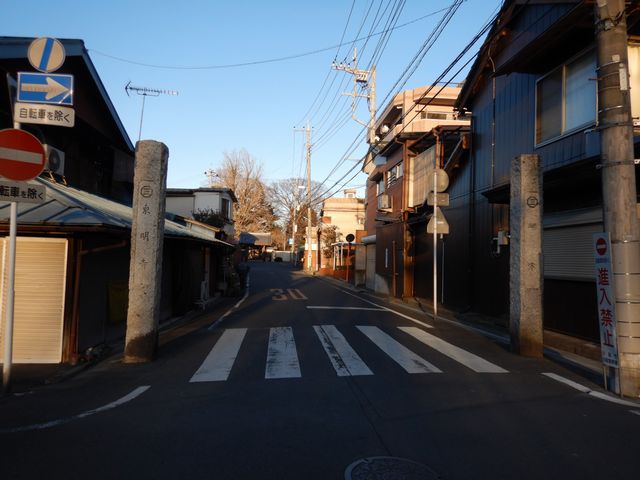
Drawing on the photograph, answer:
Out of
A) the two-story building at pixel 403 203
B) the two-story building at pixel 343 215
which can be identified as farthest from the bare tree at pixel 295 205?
the two-story building at pixel 403 203

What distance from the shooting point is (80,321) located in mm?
8961

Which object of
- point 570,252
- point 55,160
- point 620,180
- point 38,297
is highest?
point 55,160

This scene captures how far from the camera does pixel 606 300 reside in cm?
679

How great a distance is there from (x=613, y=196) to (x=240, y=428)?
569cm

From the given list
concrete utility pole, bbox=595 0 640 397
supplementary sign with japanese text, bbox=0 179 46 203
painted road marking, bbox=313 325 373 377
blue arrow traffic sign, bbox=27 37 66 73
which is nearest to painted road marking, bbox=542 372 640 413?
concrete utility pole, bbox=595 0 640 397

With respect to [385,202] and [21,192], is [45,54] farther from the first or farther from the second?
[385,202]

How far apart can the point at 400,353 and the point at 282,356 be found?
2.18 meters

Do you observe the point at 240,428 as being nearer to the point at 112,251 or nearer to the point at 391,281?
the point at 112,251

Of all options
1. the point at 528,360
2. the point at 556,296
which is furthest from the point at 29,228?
the point at 556,296

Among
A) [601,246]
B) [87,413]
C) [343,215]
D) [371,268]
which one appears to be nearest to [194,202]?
[371,268]

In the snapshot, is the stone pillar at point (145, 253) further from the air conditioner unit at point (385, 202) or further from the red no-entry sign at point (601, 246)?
the air conditioner unit at point (385, 202)

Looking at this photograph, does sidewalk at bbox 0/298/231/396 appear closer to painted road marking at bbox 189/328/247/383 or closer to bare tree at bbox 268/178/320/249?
painted road marking at bbox 189/328/247/383

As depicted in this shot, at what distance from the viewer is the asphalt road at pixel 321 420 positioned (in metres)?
4.25

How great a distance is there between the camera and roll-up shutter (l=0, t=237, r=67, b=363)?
28.3 ft
